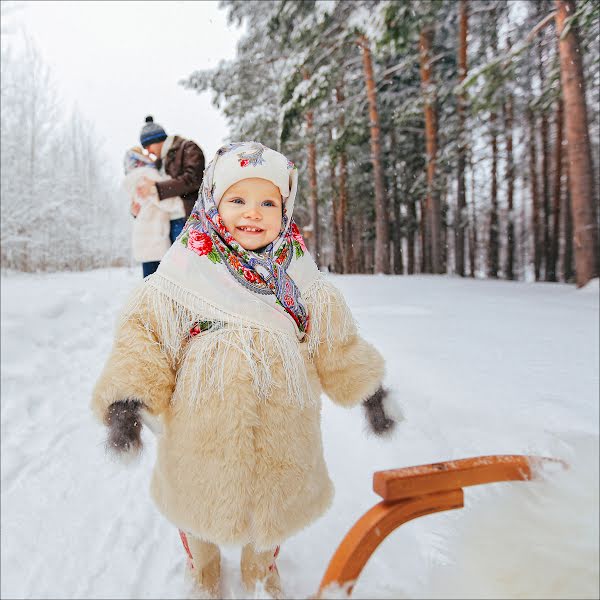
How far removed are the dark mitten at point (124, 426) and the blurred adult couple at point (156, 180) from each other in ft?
1.88

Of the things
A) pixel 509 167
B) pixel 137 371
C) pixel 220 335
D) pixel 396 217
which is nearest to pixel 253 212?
pixel 220 335

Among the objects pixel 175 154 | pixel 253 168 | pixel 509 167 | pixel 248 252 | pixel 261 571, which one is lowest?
pixel 261 571

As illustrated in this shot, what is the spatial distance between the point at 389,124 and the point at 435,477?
13653 millimetres

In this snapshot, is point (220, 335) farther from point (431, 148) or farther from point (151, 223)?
point (431, 148)

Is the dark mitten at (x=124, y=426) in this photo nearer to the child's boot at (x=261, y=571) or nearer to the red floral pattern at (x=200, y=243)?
the red floral pattern at (x=200, y=243)

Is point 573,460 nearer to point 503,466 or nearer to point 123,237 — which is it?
point 503,466

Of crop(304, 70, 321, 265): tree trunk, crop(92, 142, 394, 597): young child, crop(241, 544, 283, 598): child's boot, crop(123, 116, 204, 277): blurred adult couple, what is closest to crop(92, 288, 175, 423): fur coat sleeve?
crop(92, 142, 394, 597): young child

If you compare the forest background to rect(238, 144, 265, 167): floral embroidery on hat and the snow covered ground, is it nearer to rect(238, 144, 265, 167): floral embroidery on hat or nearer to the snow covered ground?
rect(238, 144, 265, 167): floral embroidery on hat

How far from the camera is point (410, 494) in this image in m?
0.57

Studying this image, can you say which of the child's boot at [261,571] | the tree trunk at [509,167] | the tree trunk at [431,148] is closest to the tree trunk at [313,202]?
the child's boot at [261,571]

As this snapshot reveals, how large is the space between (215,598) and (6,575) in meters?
0.98

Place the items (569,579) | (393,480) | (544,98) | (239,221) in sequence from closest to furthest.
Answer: (393,480), (239,221), (569,579), (544,98)

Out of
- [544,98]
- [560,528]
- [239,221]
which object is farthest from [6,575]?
[544,98]

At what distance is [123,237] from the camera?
94.9 feet
